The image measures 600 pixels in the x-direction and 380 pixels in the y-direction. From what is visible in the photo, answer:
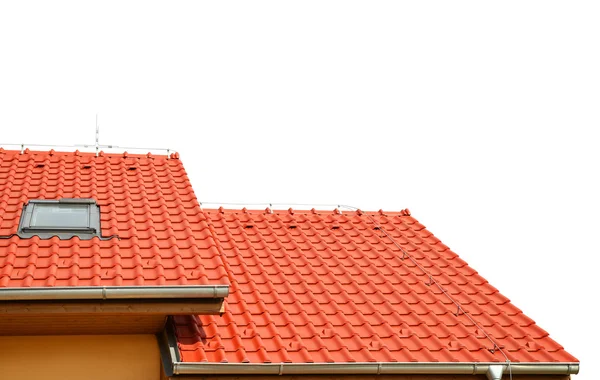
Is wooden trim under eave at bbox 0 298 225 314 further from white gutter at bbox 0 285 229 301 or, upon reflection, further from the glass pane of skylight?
the glass pane of skylight

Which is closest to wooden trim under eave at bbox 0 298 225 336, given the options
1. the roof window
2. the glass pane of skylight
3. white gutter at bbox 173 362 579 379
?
white gutter at bbox 173 362 579 379

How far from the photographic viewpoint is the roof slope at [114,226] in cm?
759

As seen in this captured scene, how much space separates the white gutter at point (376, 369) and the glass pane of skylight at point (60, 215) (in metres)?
2.28

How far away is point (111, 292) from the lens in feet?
23.7

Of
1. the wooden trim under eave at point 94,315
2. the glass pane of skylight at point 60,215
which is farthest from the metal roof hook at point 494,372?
the glass pane of skylight at point 60,215

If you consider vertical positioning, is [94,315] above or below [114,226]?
below

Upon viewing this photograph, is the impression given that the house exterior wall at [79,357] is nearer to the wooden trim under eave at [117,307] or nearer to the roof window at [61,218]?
the wooden trim under eave at [117,307]

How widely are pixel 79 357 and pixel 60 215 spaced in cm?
175

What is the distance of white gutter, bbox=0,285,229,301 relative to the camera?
707 centimetres

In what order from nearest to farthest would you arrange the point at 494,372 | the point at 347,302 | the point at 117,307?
1. the point at 117,307
2. the point at 494,372
3. the point at 347,302

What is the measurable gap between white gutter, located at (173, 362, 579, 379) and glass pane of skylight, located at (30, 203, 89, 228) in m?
2.28

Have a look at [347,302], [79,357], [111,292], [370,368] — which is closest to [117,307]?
[111,292]

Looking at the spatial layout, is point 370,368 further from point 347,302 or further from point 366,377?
point 347,302

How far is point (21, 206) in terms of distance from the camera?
9055 mm
